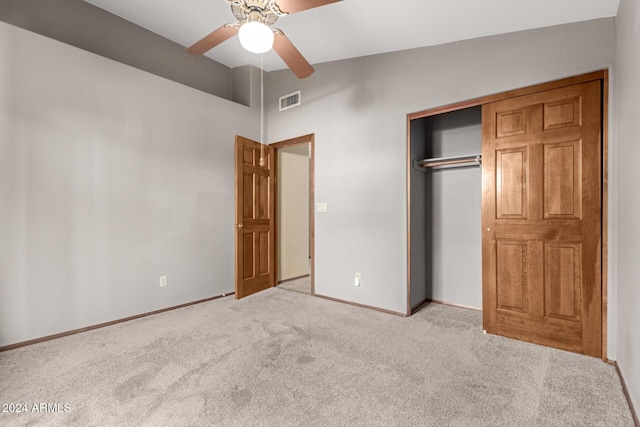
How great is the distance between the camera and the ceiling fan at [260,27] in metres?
1.74

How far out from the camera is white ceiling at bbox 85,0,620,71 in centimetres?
223

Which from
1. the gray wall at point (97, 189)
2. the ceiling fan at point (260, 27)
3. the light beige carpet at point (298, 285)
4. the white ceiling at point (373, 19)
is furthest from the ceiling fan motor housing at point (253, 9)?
the light beige carpet at point (298, 285)

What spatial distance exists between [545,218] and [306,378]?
89.6 inches

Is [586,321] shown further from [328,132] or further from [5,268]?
[5,268]

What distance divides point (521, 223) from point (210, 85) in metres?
4.33

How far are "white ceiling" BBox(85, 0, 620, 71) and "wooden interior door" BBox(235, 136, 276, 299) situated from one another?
1371 mm

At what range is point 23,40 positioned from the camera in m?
2.45

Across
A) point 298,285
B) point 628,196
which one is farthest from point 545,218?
point 298,285

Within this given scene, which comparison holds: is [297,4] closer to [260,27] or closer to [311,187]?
[260,27]

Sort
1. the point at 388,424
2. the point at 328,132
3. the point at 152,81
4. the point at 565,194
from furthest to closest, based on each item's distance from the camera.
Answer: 1. the point at 328,132
2. the point at 152,81
3. the point at 565,194
4. the point at 388,424

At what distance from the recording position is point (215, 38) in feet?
7.18

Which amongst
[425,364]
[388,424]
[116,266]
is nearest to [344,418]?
[388,424]

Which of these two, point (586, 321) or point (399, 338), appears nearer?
point (586, 321)

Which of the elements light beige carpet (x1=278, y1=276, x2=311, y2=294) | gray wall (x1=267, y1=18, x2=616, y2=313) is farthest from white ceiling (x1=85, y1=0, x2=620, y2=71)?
light beige carpet (x1=278, y1=276, x2=311, y2=294)
